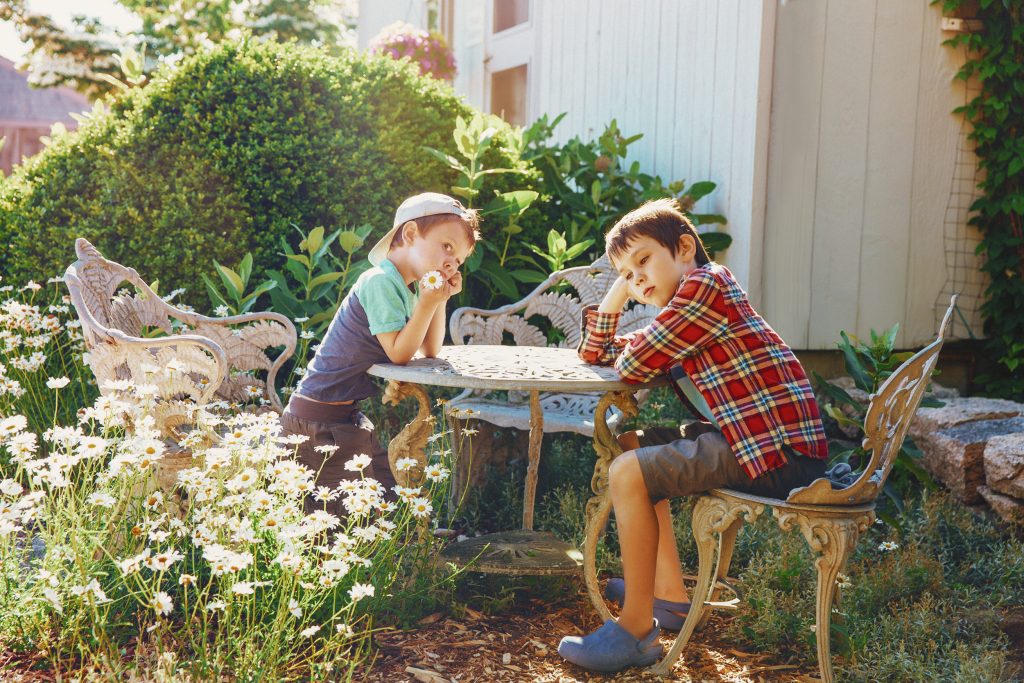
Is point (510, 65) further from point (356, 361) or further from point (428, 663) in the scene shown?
point (428, 663)

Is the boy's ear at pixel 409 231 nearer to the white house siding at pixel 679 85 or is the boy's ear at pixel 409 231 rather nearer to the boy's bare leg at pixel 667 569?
the boy's bare leg at pixel 667 569

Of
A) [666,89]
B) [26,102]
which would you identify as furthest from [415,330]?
[26,102]

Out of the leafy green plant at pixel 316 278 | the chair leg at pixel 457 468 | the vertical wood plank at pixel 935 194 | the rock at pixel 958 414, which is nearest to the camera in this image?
the chair leg at pixel 457 468

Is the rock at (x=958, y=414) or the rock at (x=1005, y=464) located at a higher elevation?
the rock at (x=958, y=414)

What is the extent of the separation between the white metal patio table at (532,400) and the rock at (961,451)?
187 cm

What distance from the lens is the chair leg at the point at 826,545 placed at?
99.8 inches

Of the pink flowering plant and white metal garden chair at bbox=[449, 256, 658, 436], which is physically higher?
the pink flowering plant

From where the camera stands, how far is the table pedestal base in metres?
3.14

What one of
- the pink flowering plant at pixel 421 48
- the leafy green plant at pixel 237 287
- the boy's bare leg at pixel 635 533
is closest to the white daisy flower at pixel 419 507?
the boy's bare leg at pixel 635 533

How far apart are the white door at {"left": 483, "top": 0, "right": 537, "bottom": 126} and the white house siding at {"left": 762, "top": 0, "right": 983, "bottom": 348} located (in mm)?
2861

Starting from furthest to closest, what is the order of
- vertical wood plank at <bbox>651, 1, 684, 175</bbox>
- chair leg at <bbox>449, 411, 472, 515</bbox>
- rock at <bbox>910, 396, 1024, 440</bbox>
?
vertical wood plank at <bbox>651, 1, 684, 175</bbox>, rock at <bbox>910, 396, 1024, 440</bbox>, chair leg at <bbox>449, 411, 472, 515</bbox>

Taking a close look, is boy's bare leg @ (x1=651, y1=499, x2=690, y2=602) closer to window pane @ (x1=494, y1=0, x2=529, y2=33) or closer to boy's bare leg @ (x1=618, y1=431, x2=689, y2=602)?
boy's bare leg @ (x1=618, y1=431, x2=689, y2=602)

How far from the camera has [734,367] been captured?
8.80 feet

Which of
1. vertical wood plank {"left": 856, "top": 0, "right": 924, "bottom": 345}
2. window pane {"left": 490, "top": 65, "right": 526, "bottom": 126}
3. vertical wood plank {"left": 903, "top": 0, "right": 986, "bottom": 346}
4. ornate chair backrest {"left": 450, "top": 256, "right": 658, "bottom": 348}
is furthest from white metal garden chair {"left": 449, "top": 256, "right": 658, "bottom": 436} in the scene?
window pane {"left": 490, "top": 65, "right": 526, "bottom": 126}
